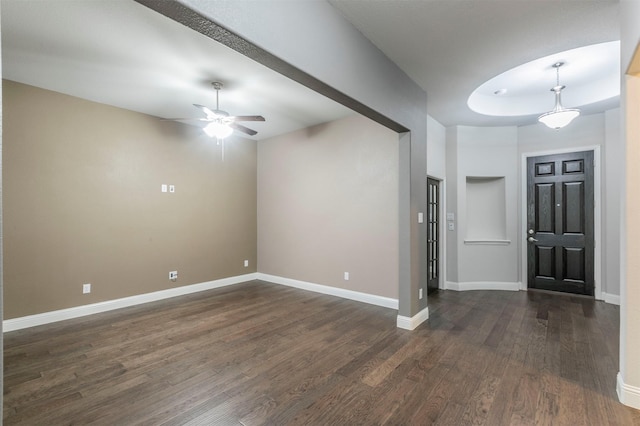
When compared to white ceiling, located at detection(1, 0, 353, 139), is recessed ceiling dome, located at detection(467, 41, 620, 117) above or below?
above

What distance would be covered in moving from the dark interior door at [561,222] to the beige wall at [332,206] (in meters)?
2.75

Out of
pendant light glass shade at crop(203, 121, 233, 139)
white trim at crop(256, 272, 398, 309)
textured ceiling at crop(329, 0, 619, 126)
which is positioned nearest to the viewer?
textured ceiling at crop(329, 0, 619, 126)

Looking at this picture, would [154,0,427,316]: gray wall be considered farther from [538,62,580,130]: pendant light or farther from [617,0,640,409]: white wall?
[617,0,640,409]: white wall

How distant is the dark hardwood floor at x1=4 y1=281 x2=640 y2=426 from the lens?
2.17 m

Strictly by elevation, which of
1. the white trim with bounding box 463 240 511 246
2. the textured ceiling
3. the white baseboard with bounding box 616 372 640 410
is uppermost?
the textured ceiling

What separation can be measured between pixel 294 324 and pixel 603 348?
3.22m

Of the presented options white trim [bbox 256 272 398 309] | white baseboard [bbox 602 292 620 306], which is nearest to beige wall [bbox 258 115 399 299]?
white trim [bbox 256 272 398 309]

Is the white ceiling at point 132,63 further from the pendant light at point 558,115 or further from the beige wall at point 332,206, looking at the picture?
the pendant light at point 558,115

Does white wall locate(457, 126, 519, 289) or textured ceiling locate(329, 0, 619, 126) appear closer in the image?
textured ceiling locate(329, 0, 619, 126)

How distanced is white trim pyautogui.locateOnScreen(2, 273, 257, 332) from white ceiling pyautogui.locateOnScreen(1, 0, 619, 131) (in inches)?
106

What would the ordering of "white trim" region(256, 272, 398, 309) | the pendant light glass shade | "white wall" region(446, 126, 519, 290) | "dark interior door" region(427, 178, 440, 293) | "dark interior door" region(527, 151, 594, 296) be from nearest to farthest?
the pendant light glass shade
"white trim" region(256, 272, 398, 309)
"dark interior door" region(527, 151, 594, 296)
"dark interior door" region(427, 178, 440, 293)
"white wall" region(446, 126, 519, 290)

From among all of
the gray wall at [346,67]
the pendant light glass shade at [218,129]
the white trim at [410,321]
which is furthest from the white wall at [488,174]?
the pendant light glass shade at [218,129]

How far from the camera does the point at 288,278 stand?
5809mm

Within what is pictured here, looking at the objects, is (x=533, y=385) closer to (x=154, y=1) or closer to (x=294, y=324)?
(x=294, y=324)
